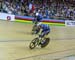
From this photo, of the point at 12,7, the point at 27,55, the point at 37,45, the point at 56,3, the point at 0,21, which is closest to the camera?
the point at 27,55

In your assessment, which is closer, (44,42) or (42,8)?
(44,42)

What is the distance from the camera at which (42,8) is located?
70.3 feet

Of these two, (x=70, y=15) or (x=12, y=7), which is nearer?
(x=12, y=7)

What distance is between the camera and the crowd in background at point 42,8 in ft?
60.2

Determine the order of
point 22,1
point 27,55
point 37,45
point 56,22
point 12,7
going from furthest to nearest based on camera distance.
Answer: point 56,22, point 22,1, point 12,7, point 37,45, point 27,55

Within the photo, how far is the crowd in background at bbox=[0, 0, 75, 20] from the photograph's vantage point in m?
18.4

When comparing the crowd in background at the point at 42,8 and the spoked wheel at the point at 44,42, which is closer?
the spoked wheel at the point at 44,42

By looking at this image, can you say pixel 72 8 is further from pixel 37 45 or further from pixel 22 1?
pixel 37 45

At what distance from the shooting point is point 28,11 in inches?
774

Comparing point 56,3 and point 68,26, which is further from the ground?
point 56,3

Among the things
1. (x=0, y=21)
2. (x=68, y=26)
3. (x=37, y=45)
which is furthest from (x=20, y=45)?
(x=68, y=26)

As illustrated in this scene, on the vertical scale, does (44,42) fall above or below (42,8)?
above

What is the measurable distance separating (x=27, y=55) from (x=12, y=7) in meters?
10.3

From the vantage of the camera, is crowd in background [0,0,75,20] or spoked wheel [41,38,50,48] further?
crowd in background [0,0,75,20]
